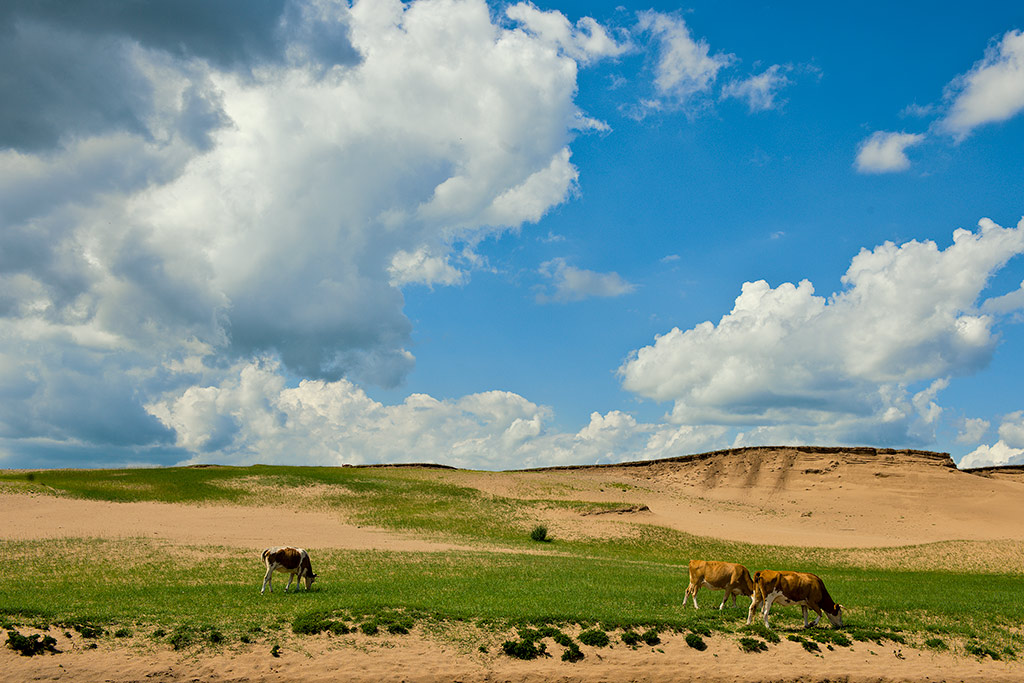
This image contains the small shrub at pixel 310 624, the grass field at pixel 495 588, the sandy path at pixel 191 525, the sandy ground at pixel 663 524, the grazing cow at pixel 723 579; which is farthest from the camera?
the sandy path at pixel 191 525

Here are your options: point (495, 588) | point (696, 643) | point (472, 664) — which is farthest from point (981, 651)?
point (495, 588)

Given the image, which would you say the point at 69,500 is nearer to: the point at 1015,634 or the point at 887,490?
the point at 1015,634

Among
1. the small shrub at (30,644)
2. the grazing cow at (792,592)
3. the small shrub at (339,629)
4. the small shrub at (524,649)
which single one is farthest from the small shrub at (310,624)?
the grazing cow at (792,592)

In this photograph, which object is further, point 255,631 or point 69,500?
point 69,500

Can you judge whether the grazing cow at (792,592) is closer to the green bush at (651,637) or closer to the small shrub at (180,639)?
the green bush at (651,637)

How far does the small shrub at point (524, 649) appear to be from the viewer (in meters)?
18.1

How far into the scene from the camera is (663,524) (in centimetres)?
6022

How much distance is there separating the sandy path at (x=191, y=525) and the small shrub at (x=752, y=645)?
25.6 meters

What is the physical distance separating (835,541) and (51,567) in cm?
5752

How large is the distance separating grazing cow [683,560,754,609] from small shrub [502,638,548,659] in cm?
686

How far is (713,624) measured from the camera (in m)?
20.5

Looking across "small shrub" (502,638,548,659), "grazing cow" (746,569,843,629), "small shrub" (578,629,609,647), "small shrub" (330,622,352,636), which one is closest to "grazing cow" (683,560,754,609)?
"grazing cow" (746,569,843,629)

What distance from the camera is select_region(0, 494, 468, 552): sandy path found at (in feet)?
140

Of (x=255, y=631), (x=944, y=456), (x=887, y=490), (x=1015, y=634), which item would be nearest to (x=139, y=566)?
(x=255, y=631)
